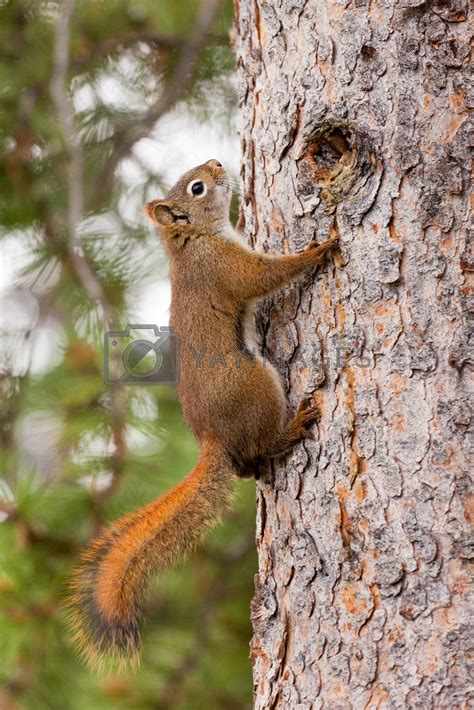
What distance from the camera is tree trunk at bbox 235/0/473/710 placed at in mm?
1240

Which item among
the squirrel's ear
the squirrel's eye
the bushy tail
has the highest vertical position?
the squirrel's eye

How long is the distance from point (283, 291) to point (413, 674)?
0.75 meters

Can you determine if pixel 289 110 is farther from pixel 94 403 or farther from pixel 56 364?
pixel 56 364

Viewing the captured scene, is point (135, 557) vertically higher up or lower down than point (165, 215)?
lower down

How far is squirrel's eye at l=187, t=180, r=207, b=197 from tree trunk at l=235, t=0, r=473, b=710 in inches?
21.6

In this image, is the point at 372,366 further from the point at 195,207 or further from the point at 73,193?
the point at 73,193

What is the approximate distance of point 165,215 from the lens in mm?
2066

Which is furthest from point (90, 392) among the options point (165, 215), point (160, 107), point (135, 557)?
point (160, 107)

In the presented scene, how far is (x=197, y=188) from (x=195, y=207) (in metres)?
0.06

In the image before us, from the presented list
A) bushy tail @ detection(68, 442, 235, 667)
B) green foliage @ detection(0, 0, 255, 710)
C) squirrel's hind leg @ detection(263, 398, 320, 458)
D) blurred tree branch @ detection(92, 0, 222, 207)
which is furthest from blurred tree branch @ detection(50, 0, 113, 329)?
squirrel's hind leg @ detection(263, 398, 320, 458)

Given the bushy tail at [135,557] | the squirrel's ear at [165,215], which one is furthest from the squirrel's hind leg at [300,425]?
the squirrel's ear at [165,215]

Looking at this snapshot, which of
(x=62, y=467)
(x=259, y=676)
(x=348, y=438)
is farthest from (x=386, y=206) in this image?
(x=62, y=467)

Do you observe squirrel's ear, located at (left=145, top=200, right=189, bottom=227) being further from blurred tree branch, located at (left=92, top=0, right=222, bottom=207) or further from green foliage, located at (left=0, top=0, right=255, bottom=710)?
blurred tree branch, located at (left=92, top=0, right=222, bottom=207)

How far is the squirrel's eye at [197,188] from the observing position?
206cm
